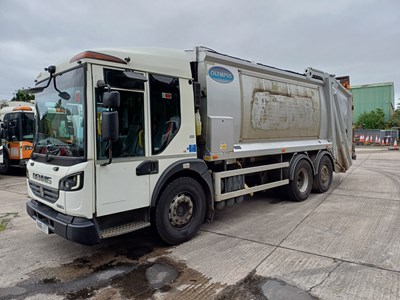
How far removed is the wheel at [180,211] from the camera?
4.18 m

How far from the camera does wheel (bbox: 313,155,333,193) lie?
7816 millimetres

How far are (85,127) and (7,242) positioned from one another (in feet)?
9.02

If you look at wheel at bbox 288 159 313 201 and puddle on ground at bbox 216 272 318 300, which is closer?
puddle on ground at bbox 216 272 318 300

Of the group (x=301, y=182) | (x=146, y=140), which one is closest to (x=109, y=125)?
(x=146, y=140)

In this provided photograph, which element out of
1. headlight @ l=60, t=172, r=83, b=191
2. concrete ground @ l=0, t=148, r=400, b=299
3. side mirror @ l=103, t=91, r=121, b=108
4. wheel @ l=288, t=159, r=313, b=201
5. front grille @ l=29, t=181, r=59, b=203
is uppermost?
side mirror @ l=103, t=91, r=121, b=108

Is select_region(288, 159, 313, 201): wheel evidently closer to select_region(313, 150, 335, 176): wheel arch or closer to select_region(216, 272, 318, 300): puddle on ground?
select_region(313, 150, 335, 176): wheel arch

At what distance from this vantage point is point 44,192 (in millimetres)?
3951

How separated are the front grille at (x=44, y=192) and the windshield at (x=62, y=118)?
429mm

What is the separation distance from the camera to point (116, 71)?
146 inches

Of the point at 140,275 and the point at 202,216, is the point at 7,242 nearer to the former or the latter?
the point at 140,275

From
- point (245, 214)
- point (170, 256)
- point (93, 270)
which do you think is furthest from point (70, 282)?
point (245, 214)

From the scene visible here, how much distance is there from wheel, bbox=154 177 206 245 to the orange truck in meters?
9.67

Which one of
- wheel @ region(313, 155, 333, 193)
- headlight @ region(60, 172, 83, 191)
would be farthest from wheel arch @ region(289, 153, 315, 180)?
headlight @ region(60, 172, 83, 191)

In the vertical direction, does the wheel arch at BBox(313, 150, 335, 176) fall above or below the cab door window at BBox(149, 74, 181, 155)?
below
